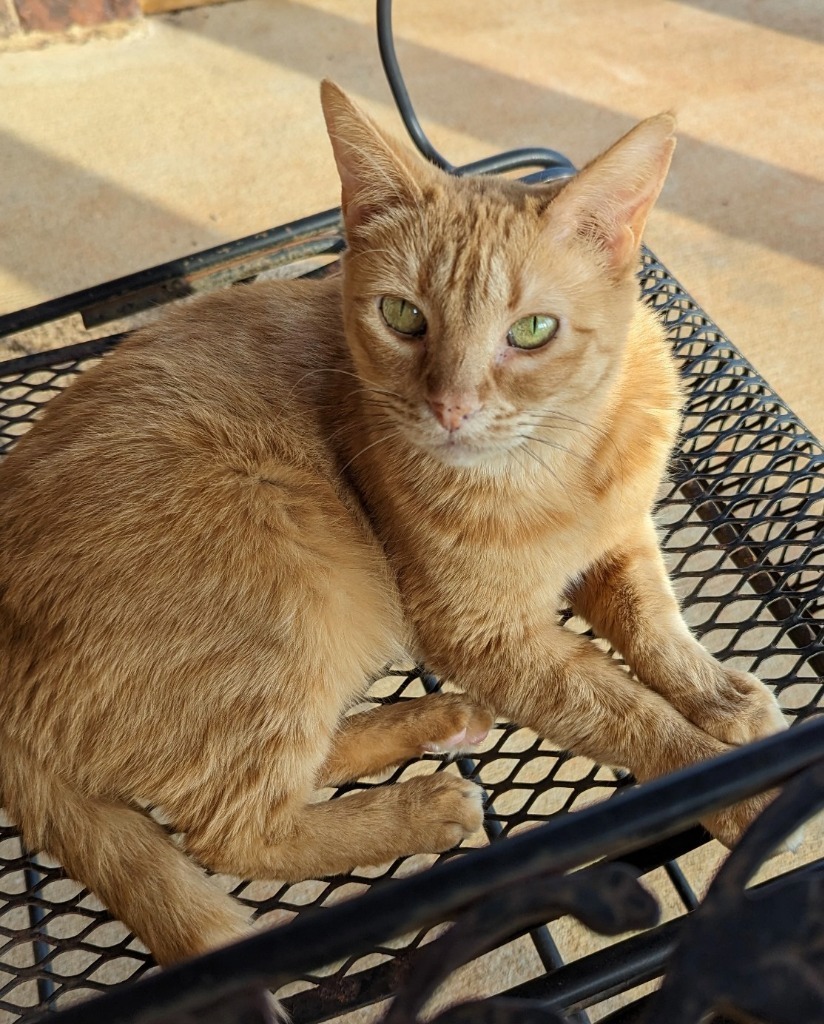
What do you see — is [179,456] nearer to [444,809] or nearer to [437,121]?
[444,809]

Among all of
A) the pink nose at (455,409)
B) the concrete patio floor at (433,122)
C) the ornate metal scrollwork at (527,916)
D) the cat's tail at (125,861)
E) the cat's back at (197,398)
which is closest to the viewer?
the ornate metal scrollwork at (527,916)

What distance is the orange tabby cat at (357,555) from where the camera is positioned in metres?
1.07

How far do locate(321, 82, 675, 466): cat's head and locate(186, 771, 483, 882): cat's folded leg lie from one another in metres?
0.41

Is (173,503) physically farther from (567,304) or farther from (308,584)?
(567,304)

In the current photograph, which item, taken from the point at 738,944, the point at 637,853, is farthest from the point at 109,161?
the point at 738,944

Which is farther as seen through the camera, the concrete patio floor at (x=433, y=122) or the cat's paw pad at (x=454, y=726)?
the concrete patio floor at (x=433, y=122)

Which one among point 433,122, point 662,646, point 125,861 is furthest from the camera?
point 433,122

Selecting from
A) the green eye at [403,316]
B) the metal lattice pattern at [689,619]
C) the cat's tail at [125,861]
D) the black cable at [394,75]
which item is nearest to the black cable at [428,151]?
the black cable at [394,75]

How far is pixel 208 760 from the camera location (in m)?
1.08

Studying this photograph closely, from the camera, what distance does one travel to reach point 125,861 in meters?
1.00

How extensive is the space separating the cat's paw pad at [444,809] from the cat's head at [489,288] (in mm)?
392

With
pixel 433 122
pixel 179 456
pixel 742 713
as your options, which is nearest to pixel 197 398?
pixel 179 456

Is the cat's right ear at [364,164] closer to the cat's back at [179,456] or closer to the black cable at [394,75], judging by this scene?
the cat's back at [179,456]

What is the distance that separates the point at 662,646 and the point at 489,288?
493 millimetres
